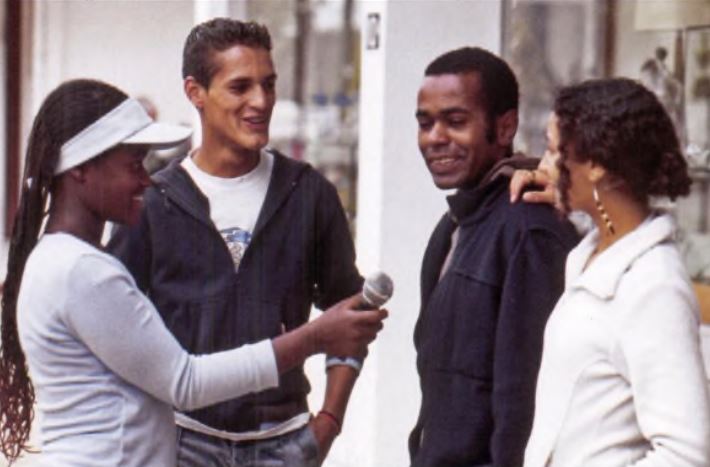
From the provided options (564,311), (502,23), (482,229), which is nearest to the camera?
(564,311)

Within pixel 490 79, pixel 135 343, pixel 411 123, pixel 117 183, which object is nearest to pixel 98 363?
pixel 135 343

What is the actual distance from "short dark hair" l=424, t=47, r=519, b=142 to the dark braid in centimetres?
78

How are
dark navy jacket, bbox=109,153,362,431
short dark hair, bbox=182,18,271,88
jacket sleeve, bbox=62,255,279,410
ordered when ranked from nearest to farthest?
jacket sleeve, bbox=62,255,279,410 < dark navy jacket, bbox=109,153,362,431 < short dark hair, bbox=182,18,271,88

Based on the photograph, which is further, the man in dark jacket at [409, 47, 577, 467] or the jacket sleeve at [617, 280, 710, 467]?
the man in dark jacket at [409, 47, 577, 467]

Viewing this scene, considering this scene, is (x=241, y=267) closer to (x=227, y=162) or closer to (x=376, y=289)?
(x=227, y=162)

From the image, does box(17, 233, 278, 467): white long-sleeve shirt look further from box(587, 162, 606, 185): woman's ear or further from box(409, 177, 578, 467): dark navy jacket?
box(587, 162, 606, 185): woman's ear

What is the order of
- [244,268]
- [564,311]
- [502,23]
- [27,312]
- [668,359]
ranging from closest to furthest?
[668,359]
[564,311]
[27,312]
[244,268]
[502,23]

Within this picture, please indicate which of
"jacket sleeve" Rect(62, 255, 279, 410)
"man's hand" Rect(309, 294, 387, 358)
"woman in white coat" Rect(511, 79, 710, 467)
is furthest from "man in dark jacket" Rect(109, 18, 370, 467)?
"woman in white coat" Rect(511, 79, 710, 467)

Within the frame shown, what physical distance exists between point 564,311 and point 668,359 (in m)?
0.30

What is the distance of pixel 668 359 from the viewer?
2523mm

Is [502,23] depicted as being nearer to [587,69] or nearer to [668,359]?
[668,359]

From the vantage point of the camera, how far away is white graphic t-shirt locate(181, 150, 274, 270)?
372 cm

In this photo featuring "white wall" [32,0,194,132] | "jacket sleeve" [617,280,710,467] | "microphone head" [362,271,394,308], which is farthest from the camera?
"white wall" [32,0,194,132]

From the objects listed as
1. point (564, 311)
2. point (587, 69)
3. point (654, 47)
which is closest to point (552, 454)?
point (564, 311)
